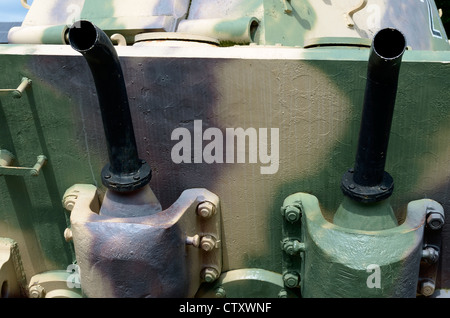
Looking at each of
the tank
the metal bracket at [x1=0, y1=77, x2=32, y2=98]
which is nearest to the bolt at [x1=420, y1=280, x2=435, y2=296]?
the tank

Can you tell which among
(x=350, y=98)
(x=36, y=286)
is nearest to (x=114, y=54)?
(x=350, y=98)

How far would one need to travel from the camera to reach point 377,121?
1774 mm

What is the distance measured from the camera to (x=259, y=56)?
198 centimetres

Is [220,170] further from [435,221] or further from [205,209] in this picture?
[435,221]

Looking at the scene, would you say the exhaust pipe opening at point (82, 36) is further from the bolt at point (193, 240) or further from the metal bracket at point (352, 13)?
the metal bracket at point (352, 13)

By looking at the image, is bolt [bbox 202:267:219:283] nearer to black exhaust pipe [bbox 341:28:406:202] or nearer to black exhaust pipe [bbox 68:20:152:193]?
black exhaust pipe [bbox 68:20:152:193]

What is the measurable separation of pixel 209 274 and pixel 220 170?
1.54 ft

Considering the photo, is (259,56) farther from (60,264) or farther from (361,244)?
(60,264)

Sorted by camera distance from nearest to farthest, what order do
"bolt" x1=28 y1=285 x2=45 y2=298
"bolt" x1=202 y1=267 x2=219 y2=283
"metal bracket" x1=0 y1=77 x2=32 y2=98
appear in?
1. "metal bracket" x1=0 y1=77 x2=32 y2=98
2. "bolt" x1=202 y1=267 x2=219 y2=283
3. "bolt" x1=28 y1=285 x2=45 y2=298

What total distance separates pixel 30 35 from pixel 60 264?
1178 millimetres

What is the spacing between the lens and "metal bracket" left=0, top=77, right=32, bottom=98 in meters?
2.04

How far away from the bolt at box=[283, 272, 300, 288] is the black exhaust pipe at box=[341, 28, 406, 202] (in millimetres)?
533

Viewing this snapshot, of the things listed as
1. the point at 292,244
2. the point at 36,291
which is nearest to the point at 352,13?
the point at 292,244

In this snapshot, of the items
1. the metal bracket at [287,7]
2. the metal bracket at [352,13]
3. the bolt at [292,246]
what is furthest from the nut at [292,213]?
the metal bracket at [352,13]
